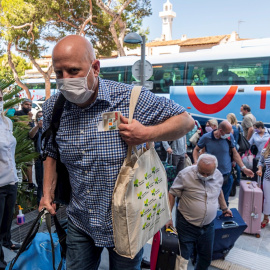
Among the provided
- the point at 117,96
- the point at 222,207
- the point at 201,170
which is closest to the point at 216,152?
the point at 222,207

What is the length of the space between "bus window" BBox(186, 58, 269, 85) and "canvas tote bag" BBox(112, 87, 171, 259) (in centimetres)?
1026

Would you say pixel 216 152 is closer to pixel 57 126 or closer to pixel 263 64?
pixel 57 126

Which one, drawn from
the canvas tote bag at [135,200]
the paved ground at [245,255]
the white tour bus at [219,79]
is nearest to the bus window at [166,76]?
the white tour bus at [219,79]

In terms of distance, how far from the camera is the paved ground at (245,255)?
138 inches

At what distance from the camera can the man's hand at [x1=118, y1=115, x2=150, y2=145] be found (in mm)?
1323

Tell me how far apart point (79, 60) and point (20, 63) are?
34133 mm

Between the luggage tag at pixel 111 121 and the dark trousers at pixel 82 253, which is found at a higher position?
the luggage tag at pixel 111 121

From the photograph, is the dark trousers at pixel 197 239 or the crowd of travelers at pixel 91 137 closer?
the crowd of travelers at pixel 91 137

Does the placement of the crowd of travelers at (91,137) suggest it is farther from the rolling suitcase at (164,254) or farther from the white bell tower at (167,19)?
the white bell tower at (167,19)

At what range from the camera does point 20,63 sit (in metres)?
32.5

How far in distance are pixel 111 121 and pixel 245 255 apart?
11.5 ft

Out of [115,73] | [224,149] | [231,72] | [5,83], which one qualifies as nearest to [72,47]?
[5,83]

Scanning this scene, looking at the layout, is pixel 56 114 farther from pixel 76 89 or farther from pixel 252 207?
pixel 252 207

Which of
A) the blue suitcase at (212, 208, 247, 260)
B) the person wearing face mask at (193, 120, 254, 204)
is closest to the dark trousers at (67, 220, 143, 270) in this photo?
the blue suitcase at (212, 208, 247, 260)
